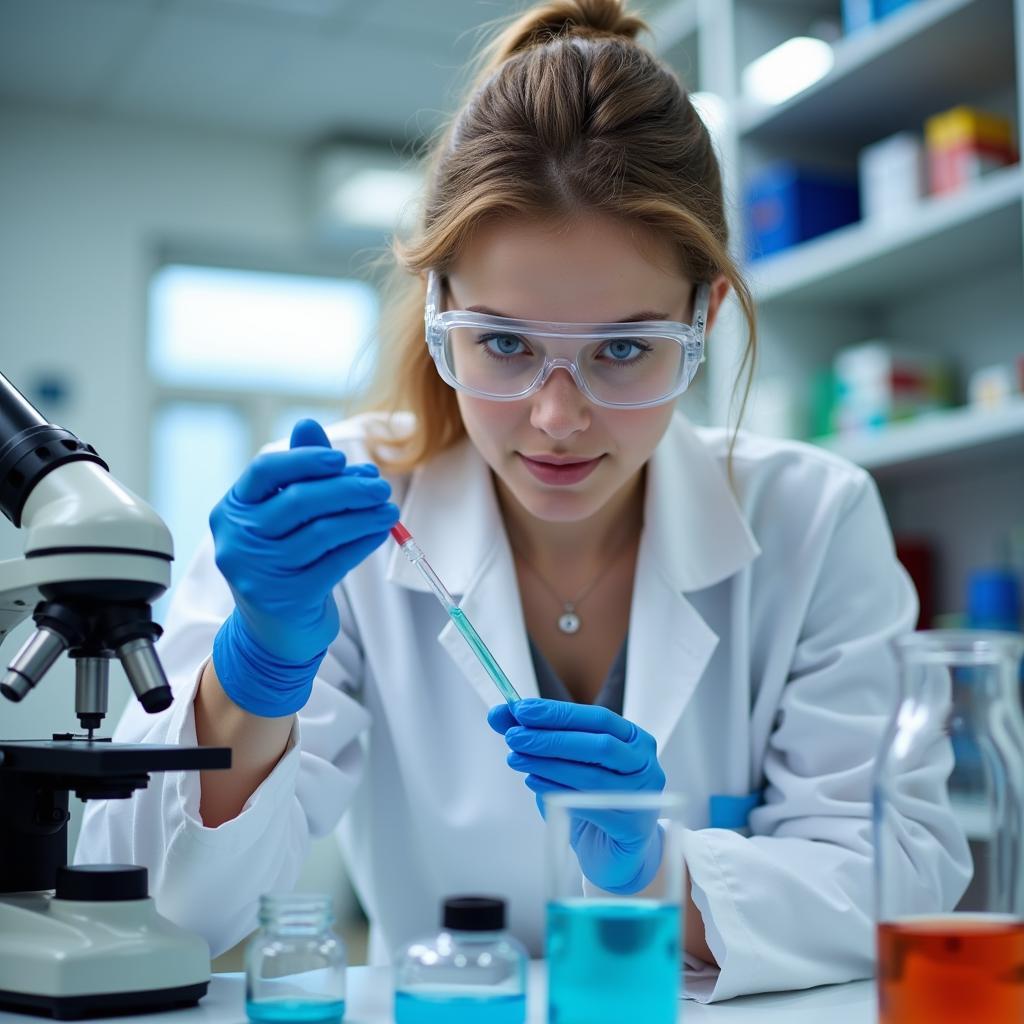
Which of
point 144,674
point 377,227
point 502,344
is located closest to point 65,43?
point 377,227

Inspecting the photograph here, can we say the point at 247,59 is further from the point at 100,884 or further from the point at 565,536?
the point at 100,884

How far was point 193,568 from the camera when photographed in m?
1.46

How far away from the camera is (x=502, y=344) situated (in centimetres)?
130

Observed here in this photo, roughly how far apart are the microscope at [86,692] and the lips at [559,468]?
50 cm

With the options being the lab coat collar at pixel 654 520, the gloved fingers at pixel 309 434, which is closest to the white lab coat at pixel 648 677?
the lab coat collar at pixel 654 520

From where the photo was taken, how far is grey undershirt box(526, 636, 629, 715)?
1.50 m

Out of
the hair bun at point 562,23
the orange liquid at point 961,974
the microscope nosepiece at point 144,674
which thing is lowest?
the orange liquid at point 961,974

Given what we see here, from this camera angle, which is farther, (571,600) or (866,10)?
(866,10)

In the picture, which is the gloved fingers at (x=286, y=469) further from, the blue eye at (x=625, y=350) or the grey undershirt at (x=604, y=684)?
the grey undershirt at (x=604, y=684)

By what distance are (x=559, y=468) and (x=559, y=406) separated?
0.10m

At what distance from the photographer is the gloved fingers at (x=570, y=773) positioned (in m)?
1.09

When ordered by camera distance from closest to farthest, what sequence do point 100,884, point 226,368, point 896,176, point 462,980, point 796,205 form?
1. point 462,980
2. point 100,884
3. point 896,176
4. point 796,205
5. point 226,368

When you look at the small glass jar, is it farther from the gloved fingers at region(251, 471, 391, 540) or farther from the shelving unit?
the shelving unit

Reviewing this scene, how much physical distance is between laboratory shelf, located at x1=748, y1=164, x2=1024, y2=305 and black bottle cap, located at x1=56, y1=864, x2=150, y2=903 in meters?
2.12
